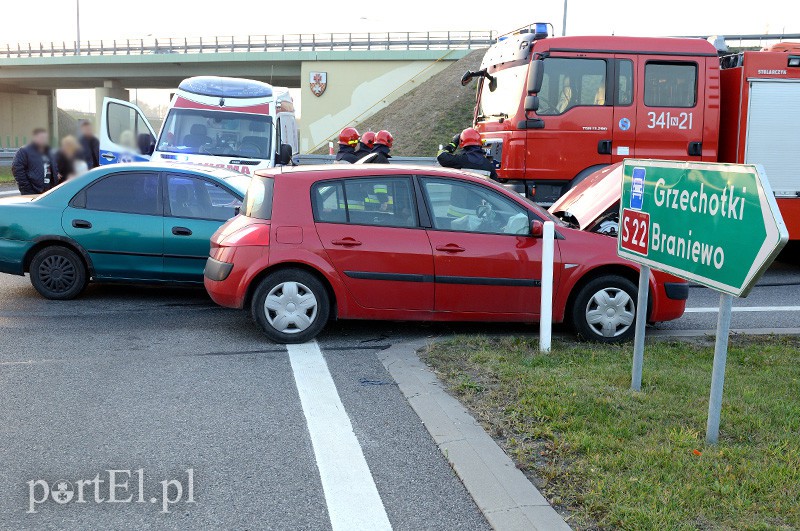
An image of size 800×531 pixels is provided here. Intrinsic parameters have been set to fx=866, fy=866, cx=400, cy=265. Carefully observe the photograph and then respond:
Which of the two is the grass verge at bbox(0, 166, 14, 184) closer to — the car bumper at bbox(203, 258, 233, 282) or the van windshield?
the van windshield

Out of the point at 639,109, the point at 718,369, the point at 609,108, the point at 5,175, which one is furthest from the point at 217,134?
the point at 5,175

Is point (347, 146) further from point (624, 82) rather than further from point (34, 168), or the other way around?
point (34, 168)

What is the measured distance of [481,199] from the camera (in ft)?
24.3

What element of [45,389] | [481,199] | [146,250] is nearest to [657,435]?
[481,199]

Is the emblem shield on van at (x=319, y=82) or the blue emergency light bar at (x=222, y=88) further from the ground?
the emblem shield on van at (x=319, y=82)

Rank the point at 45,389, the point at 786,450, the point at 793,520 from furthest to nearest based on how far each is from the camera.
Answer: the point at 45,389 → the point at 786,450 → the point at 793,520

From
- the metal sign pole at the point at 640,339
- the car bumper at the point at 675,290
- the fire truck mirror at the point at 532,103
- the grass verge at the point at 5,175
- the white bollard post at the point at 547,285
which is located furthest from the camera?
the grass verge at the point at 5,175

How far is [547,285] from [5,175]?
89.2 ft

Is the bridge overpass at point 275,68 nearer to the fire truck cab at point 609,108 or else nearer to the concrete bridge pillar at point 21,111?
the concrete bridge pillar at point 21,111

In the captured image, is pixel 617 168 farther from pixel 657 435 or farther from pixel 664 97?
pixel 657 435

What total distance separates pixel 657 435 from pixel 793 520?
1093 mm

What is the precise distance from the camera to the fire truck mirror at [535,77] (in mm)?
11062

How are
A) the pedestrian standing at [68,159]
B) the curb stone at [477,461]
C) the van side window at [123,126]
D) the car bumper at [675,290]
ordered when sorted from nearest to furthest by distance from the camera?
the curb stone at [477,461], the car bumper at [675,290], the pedestrian standing at [68,159], the van side window at [123,126]

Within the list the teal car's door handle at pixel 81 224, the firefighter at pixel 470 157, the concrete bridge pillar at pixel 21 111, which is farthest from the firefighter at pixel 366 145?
the concrete bridge pillar at pixel 21 111
